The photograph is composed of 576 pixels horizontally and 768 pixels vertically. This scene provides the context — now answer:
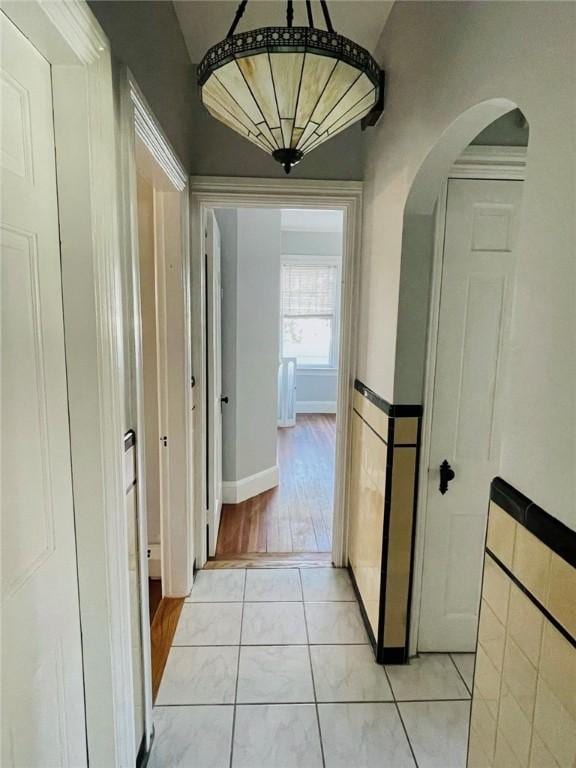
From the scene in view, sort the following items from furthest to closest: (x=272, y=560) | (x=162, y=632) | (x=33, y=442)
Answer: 1. (x=272, y=560)
2. (x=162, y=632)
3. (x=33, y=442)

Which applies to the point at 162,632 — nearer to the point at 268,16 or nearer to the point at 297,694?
the point at 297,694

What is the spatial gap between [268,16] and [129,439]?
73.1 inches

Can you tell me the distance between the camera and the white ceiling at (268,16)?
5.86 ft

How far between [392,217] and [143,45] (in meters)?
1.08

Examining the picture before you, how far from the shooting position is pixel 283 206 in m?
2.41

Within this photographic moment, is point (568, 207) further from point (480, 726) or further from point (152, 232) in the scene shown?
point (152, 232)

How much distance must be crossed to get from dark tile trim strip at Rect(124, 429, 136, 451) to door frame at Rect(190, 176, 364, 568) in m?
1.12

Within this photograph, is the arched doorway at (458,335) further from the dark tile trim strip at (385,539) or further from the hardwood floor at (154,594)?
the hardwood floor at (154,594)

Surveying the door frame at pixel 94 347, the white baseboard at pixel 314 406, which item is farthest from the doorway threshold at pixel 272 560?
the white baseboard at pixel 314 406

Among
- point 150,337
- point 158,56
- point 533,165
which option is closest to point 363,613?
point 150,337

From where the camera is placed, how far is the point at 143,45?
4.52ft

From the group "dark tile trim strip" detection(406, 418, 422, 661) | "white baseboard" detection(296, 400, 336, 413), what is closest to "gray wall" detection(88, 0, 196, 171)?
"dark tile trim strip" detection(406, 418, 422, 661)

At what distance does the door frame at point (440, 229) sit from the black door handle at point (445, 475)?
0.06 meters

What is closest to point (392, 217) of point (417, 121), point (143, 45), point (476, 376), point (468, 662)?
point (417, 121)
